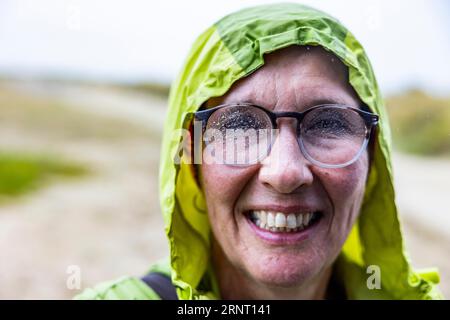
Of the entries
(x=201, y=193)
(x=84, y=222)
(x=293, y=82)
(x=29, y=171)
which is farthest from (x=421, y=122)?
(x=293, y=82)

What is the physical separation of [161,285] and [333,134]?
78cm

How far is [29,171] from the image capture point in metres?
9.79

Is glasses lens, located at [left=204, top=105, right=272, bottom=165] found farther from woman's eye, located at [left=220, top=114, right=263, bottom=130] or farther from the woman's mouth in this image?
the woman's mouth

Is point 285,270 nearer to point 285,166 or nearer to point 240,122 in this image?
point 285,166

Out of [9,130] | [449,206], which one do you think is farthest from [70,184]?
[449,206]

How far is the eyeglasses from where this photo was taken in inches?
66.5

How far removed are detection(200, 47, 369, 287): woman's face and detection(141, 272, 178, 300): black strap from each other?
30cm

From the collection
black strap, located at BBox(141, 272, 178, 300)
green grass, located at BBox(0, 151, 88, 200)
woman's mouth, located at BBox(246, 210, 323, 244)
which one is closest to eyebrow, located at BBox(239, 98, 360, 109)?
woman's mouth, located at BBox(246, 210, 323, 244)

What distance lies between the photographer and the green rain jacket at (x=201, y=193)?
173 cm

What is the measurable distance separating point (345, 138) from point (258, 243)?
421 millimetres

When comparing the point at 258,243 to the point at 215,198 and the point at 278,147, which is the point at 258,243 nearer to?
the point at 215,198

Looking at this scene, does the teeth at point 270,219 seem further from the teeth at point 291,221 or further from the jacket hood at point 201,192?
the jacket hood at point 201,192

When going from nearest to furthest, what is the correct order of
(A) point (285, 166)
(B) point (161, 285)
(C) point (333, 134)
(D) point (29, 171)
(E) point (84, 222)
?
1. (A) point (285, 166)
2. (C) point (333, 134)
3. (B) point (161, 285)
4. (E) point (84, 222)
5. (D) point (29, 171)

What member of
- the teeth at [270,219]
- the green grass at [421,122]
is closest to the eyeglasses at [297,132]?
the teeth at [270,219]
